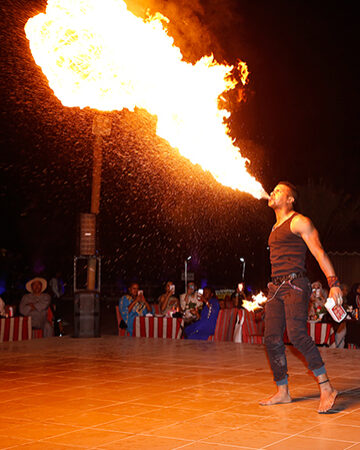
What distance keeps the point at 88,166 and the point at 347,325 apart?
21.7 meters

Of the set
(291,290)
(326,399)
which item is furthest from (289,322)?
(326,399)

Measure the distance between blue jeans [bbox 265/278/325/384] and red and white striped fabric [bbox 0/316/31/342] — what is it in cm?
710

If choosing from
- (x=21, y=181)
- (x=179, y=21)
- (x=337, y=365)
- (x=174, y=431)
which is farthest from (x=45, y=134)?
(x=174, y=431)

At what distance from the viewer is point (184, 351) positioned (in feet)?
32.6

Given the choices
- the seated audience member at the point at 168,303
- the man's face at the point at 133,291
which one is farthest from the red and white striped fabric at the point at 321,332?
the man's face at the point at 133,291

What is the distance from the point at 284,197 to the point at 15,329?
7.54 metres

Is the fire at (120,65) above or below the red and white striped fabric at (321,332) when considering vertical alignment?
above

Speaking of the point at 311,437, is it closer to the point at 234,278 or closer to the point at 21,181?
the point at 21,181

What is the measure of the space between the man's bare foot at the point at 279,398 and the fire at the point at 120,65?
558 cm

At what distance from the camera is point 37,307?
504 inches

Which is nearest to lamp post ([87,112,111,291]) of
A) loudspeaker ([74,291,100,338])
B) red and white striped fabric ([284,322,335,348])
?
loudspeaker ([74,291,100,338])

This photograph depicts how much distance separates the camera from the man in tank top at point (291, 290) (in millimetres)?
5574

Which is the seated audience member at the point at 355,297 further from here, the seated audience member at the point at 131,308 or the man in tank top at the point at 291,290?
the man in tank top at the point at 291,290

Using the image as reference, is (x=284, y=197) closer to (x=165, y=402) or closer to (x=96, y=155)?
(x=165, y=402)
